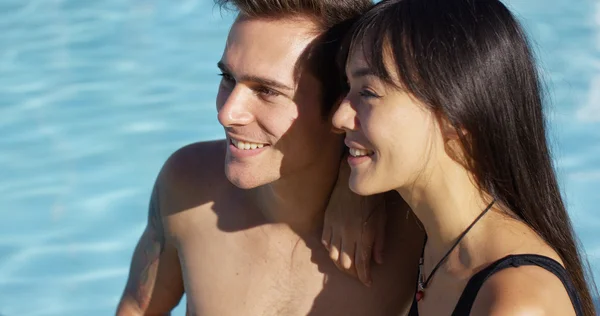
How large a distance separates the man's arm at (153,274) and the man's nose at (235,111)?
0.60m

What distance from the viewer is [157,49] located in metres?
6.83

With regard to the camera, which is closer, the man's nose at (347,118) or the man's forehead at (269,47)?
the man's nose at (347,118)

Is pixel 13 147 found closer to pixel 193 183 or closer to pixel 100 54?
pixel 100 54

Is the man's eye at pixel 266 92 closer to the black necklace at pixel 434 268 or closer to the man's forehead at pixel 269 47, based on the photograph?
the man's forehead at pixel 269 47

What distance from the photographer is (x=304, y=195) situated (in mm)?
2779

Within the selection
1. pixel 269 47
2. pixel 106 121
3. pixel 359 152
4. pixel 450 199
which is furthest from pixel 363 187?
pixel 106 121

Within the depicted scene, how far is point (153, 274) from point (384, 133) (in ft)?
3.60

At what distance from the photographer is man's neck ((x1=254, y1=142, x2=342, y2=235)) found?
2.75m

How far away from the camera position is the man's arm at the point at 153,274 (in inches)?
117

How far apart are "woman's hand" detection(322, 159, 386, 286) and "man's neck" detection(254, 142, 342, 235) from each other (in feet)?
0.21

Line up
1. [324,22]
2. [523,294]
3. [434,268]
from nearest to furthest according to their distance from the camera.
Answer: [523,294] < [434,268] < [324,22]

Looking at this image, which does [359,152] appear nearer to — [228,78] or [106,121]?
[228,78]

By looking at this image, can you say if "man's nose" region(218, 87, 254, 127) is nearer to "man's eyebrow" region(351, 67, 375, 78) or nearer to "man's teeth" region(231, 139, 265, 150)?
"man's teeth" region(231, 139, 265, 150)

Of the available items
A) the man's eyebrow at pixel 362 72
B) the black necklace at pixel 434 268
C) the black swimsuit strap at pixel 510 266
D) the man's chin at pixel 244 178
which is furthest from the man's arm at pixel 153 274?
the black swimsuit strap at pixel 510 266
